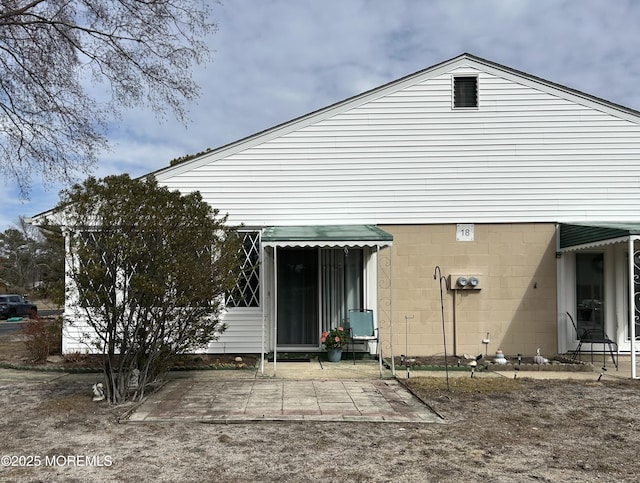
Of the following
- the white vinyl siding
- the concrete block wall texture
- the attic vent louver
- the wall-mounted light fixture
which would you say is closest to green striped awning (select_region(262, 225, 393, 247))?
the white vinyl siding

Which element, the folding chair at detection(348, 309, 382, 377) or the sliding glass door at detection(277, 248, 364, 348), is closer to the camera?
the folding chair at detection(348, 309, 382, 377)

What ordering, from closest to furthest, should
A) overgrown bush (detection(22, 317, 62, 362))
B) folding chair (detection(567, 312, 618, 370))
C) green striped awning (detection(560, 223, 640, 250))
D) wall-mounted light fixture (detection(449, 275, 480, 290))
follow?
green striped awning (detection(560, 223, 640, 250)) → folding chair (detection(567, 312, 618, 370)) → overgrown bush (detection(22, 317, 62, 362)) → wall-mounted light fixture (detection(449, 275, 480, 290))

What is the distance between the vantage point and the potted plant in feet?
32.1

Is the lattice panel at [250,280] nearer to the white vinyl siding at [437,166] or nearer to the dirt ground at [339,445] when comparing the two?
the white vinyl siding at [437,166]

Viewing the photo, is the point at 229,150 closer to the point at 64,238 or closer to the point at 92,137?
the point at 92,137

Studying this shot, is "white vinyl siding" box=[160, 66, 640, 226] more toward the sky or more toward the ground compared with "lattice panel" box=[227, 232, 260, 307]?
more toward the sky

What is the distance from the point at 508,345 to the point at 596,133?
4500mm

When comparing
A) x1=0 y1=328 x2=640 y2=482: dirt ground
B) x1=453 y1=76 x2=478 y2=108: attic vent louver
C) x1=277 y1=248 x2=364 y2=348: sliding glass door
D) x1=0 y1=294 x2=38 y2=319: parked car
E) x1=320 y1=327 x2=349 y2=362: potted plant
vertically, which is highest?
x1=453 y1=76 x2=478 y2=108: attic vent louver

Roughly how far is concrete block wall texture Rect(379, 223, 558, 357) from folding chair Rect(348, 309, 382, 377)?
1.72 feet

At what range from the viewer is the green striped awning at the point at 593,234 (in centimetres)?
858

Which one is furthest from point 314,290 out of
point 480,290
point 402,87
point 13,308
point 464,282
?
point 13,308

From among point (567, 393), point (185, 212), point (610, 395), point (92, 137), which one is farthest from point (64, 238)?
point (610, 395)

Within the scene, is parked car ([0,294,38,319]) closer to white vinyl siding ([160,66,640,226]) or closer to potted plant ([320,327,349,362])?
white vinyl siding ([160,66,640,226])

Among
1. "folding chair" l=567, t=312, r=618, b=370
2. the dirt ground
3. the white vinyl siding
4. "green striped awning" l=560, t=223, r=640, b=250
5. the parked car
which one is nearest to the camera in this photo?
the dirt ground
